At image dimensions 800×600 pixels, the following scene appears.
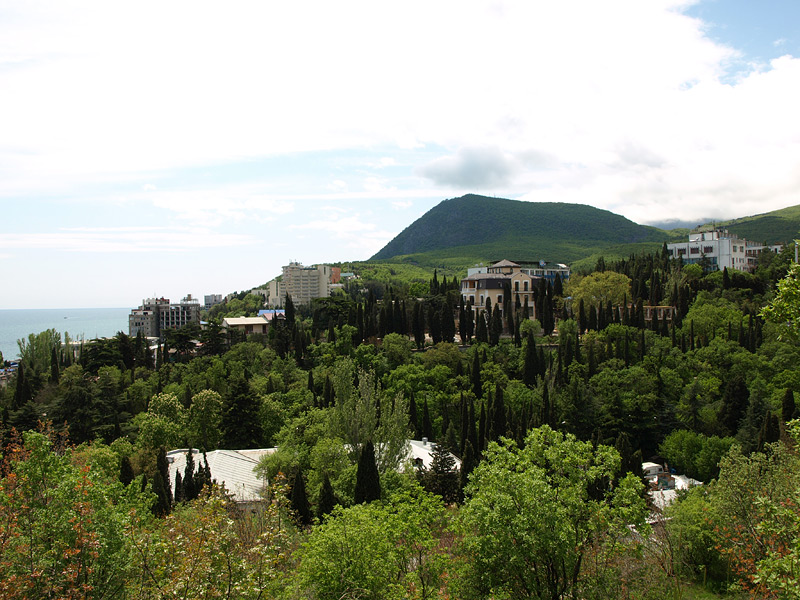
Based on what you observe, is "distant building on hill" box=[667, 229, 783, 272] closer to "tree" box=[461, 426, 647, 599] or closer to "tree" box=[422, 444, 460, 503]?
"tree" box=[422, 444, 460, 503]

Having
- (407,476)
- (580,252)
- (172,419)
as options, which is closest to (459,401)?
(407,476)

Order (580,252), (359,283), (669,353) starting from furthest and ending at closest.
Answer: (580,252), (359,283), (669,353)

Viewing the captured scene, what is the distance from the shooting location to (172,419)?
39.6m

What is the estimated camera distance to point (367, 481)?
27750 mm

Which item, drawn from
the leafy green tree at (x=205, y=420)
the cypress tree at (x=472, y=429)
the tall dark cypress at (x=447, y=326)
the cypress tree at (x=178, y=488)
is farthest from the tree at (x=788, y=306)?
the tall dark cypress at (x=447, y=326)

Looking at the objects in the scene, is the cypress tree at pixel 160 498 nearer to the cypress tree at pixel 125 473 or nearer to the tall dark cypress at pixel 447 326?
the cypress tree at pixel 125 473

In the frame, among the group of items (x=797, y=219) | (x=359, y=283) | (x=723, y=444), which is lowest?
(x=723, y=444)

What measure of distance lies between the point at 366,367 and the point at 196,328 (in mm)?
22202

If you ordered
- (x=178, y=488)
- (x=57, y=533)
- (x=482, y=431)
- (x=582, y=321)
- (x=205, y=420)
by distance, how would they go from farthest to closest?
(x=582, y=321)
(x=482, y=431)
(x=205, y=420)
(x=178, y=488)
(x=57, y=533)

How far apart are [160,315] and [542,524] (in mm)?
138460

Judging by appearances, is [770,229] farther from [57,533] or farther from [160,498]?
[57,533]

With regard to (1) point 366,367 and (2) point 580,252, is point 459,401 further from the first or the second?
(2) point 580,252

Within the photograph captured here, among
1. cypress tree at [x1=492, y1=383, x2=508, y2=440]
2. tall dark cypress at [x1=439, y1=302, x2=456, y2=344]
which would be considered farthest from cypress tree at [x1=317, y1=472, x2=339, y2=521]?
tall dark cypress at [x1=439, y1=302, x2=456, y2=344]

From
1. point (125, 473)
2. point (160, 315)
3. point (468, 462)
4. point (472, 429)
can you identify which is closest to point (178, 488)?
point (125, 473)
